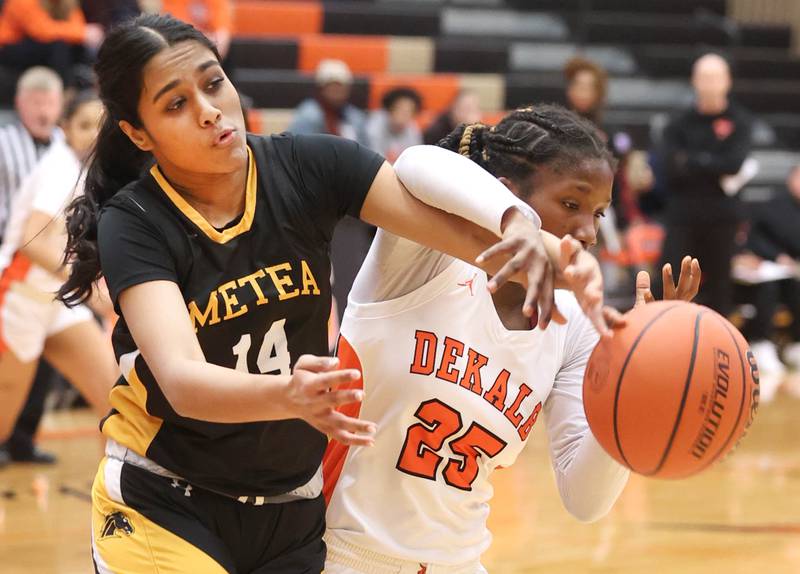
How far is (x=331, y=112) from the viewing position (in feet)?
28.6

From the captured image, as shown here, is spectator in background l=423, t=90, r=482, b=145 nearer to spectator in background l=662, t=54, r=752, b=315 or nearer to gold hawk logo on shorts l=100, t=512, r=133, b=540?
spectator in background l=662, t=54, r=752, b=315

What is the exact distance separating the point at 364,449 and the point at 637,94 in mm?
10142

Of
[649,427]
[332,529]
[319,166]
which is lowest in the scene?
[332,529]

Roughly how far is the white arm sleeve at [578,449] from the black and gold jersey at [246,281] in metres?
0.57

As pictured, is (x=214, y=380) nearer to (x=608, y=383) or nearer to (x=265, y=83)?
(x=608, y=383)

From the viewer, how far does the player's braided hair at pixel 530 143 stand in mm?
2521

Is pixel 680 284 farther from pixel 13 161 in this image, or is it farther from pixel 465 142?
pixel 13 161

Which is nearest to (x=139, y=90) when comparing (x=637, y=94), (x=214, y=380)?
(x=214, y=380)

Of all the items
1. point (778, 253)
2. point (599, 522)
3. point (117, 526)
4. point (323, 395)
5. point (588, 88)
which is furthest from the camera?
point (778, 253)

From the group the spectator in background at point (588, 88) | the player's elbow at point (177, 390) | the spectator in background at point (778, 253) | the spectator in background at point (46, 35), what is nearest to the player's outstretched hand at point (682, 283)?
the player's elbow at point (177, 390)

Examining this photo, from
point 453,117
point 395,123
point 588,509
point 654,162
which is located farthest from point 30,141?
point 588,509

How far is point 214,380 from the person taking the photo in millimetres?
1976

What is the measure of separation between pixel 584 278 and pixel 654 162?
7.88m

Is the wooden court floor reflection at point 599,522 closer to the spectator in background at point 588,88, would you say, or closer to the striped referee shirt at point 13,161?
the striped referee shirt at point 13,161
